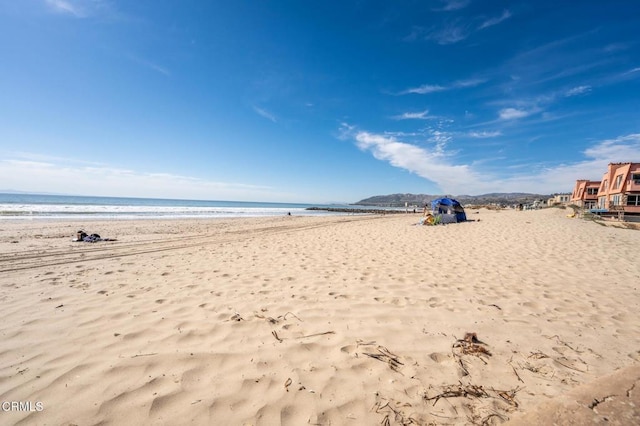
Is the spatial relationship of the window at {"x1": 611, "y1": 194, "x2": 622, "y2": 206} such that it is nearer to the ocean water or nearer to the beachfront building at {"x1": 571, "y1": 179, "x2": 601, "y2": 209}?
the beachfront building at {"x1": 571, "y1": 179, "x2": 601, "y2": 209}

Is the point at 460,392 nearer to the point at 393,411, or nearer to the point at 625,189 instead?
the point at 393,411

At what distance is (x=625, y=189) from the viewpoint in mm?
28875

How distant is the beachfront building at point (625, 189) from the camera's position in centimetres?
2823

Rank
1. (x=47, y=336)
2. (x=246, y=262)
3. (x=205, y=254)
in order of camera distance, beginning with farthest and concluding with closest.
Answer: (x=205, y=254) < (x=246, y=262) < (x=47, y=336)

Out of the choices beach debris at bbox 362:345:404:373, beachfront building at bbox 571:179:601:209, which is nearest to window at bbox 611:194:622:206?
beachfront building at bbox 571:179:601:209

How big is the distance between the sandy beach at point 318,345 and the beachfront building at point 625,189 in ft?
113

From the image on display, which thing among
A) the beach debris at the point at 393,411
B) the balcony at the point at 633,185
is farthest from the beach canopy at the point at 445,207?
the balcony at the point at 633,185

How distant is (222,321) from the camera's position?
12.0 ft

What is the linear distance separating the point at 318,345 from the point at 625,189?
4284cm

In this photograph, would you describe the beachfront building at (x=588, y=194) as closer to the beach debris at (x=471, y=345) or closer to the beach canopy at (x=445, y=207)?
the beach canopy at (x=445, y=207)

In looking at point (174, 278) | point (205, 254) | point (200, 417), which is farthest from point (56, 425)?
point (205, 254)

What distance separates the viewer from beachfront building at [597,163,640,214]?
2823cm

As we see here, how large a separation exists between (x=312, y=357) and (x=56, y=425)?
213 centimetres

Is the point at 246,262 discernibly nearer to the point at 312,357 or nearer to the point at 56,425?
the point at 312,357
